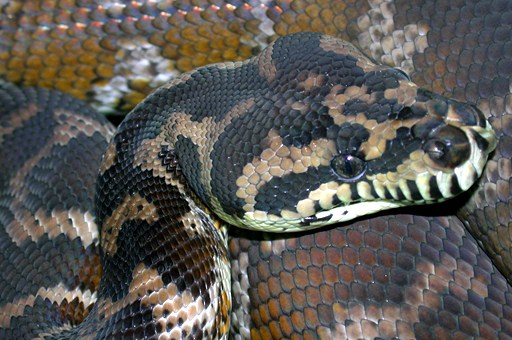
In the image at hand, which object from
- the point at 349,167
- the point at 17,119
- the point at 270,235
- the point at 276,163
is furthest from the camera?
the point at 17,119

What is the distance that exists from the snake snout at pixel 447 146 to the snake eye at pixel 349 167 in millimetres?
268

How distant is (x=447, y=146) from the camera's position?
2.62 meters

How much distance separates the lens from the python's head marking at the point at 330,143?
267 cm

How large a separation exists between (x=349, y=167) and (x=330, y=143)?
13 cm

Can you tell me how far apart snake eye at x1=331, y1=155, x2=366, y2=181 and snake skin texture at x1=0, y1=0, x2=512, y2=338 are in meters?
0.44

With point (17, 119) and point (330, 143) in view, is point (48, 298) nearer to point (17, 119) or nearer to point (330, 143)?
point (17, 119)

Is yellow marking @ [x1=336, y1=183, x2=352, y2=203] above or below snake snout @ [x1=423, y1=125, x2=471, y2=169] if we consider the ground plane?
below

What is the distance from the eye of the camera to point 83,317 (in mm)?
3572

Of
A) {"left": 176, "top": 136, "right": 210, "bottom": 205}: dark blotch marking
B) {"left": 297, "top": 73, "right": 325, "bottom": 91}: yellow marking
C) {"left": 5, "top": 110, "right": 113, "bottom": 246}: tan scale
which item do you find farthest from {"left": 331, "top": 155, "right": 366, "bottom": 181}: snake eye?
{"left": 5, "top": 110, "right": 113, "bottom": 246}: tan scale

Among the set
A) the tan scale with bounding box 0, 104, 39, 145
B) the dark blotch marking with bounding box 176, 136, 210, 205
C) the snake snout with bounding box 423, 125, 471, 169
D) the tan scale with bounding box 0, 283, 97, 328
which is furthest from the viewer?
the tan scale with bounding box 0, 104, 39, 145

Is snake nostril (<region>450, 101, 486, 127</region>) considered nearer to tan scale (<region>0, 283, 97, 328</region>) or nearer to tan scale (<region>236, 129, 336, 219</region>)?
tan scale (<region>236, 129, 336, 219</region>)

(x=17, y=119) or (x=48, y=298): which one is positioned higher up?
(x=17, y=119)

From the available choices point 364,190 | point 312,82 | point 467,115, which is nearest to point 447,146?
point 467,115

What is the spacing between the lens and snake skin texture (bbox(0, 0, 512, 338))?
297 centimetres
